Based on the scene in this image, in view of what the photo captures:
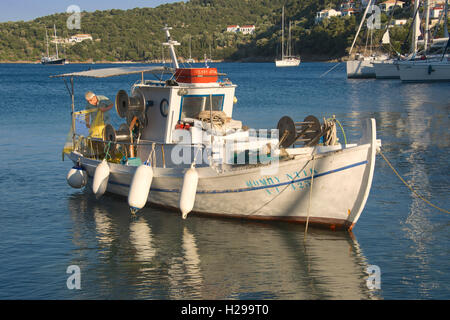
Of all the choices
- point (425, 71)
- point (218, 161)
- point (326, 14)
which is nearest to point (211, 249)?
point (218, 161)

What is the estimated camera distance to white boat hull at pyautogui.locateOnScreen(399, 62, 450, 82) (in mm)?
67250

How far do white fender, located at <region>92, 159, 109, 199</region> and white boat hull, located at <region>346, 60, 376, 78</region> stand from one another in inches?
2949

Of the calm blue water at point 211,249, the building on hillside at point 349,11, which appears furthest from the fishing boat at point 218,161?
the building on hillside at point 349,11

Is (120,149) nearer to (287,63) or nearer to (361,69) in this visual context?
(361,69)

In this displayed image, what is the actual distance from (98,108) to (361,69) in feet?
246

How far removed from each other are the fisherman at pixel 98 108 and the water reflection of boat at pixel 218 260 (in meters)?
4.44

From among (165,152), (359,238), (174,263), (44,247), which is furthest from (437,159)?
(44,247)

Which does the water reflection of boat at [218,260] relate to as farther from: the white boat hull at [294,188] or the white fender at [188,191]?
the white fender at [188,191]

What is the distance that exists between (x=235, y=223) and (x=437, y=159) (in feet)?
37.7

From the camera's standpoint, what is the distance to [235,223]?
14117 millimetres

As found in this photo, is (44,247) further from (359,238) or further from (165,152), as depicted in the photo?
(359,238)

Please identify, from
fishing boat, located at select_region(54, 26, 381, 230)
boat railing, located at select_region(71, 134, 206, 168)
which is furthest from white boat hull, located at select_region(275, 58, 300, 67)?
fishing boat, located at select_region(54, 26, 381, 230)

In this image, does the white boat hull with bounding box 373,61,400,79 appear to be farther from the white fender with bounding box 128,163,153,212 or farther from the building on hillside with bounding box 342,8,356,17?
the building on hillside with bounding box 342,8,356,17
